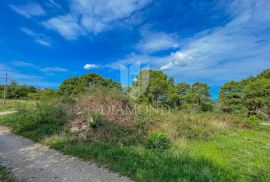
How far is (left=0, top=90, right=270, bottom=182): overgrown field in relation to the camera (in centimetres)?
389

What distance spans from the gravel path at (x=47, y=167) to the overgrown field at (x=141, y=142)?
303mm

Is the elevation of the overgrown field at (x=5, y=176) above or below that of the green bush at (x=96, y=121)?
below

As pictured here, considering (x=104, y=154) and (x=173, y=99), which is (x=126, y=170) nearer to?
(x=104, y=154)

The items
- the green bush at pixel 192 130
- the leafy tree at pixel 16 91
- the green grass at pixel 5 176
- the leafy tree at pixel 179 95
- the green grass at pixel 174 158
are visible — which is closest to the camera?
the green grass at pixel 5 176

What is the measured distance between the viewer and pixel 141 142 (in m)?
6.05

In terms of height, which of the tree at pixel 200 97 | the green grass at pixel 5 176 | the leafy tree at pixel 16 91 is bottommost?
the green grass at pixel 5 176

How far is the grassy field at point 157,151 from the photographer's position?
12.3ft

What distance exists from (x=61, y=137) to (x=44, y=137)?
0.90 m

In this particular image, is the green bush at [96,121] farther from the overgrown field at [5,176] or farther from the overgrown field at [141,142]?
the overgrown field at [5,176]

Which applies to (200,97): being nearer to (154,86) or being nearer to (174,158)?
(154,86)

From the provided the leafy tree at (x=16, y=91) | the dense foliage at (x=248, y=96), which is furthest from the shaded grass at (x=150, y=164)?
the leafy tree at (x=16, y=91)

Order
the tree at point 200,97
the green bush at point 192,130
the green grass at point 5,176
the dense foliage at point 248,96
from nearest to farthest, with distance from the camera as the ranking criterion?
the green grass at point 5,176 → the green bush at point 192,130 → the dense foliage at point 248,96 → the tree at point 200,97

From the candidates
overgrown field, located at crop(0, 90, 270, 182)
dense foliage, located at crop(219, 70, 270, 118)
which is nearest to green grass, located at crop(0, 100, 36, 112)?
overgrown field, located at crop(0, 90, 270, 182)

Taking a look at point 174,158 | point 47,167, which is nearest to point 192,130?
point 174,158
